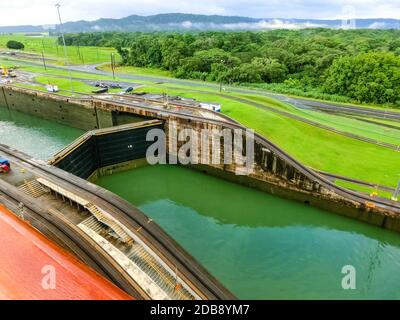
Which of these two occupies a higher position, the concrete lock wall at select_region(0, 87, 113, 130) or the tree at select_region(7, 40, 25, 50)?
the tree at select_region(7, 40, 25, 50)

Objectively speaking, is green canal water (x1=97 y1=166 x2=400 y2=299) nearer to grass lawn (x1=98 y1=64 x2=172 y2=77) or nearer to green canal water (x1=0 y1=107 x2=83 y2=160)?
green canal water (x1=0 y1=107 x2=83 y2=160)

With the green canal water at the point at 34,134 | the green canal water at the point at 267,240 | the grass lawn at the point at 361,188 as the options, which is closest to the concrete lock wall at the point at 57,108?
the green canal water at the point at 34,134

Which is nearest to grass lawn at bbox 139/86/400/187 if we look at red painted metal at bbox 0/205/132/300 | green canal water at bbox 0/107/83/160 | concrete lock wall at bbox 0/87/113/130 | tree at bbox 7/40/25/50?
concrete lock wall at bbox 0/87/113/130

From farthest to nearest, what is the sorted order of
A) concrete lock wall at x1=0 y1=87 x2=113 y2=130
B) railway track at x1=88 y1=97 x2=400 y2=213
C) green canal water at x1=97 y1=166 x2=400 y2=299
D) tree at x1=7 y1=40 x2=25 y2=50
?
1. tree at x1=7 y1=40 x2=25 y2=50
2. concrete lock wall at x1=0 y1=87 x2=113 y2=130
3. railway track at x1=88 y1=97 x2=400 y2=213
4. green canal water at x1=97 y1=166 x2=400 y2=299

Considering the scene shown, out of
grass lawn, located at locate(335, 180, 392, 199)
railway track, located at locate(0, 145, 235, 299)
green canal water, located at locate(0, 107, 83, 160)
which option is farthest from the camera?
green canal water, located at locate(0, 107, 83, 160)

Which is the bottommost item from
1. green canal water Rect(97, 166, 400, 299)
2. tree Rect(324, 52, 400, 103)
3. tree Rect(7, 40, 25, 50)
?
green canal water Rect(97, 166, 400, 299)

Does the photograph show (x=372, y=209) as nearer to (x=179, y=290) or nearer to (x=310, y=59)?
(x=179, y=290)

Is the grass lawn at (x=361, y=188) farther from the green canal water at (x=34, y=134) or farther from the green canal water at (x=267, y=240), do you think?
the green canal water at (x=34, y=134)
